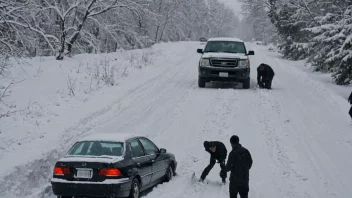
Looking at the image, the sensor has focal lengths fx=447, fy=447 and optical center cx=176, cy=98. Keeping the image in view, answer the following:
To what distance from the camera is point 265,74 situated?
2141 centimetres

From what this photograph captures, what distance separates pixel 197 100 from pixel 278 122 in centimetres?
441

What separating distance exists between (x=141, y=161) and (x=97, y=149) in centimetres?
95

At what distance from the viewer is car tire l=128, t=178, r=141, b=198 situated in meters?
8.28

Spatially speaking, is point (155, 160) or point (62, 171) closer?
point (62, 171)

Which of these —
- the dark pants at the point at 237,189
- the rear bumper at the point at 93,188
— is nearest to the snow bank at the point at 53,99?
the rear bumper at the point at 93,188

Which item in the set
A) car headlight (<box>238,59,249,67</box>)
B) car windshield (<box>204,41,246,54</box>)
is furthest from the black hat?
car windshield (<box>204,41,246,54</box>)

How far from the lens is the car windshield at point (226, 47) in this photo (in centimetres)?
2125

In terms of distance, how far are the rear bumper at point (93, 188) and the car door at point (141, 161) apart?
79cm

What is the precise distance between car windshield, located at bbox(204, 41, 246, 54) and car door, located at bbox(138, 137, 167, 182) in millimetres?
A: 11847

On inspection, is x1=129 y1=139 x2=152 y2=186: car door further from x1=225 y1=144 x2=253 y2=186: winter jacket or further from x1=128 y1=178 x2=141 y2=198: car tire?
x1=225 y1=144 x2=253 y2=186: winter jacket

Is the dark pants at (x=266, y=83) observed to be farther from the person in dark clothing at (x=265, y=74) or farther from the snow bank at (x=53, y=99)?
the snow bank at (x=53, y=99)

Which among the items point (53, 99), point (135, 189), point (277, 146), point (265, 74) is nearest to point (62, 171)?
point (135, 189)

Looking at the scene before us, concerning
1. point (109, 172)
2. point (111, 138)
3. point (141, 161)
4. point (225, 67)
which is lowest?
point (141, 161)

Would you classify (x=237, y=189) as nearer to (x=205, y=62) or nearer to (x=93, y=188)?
(x=93, y=188)
